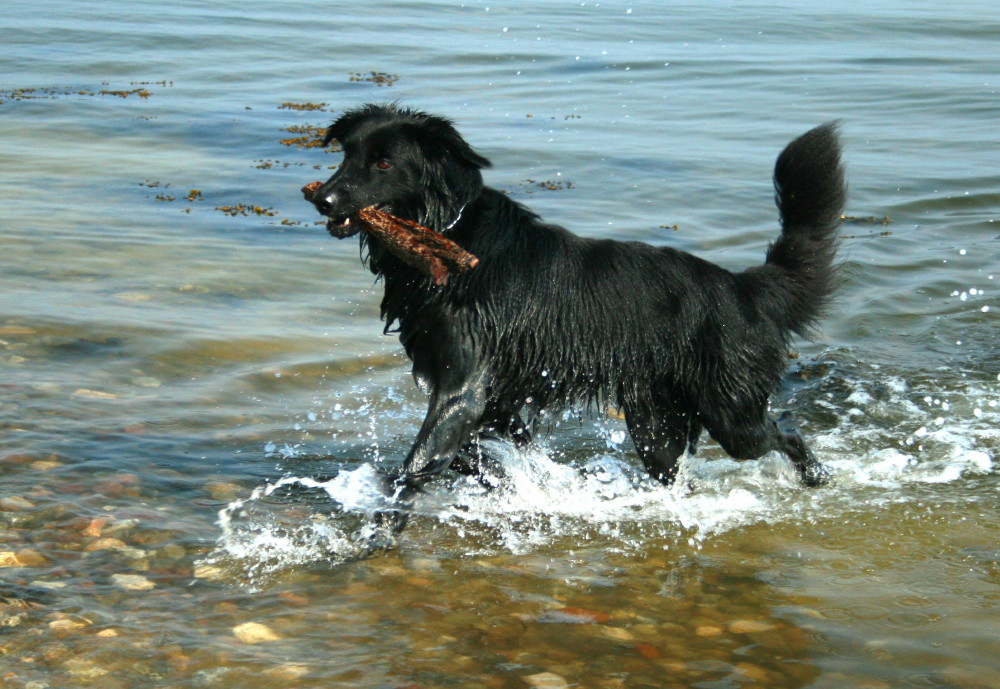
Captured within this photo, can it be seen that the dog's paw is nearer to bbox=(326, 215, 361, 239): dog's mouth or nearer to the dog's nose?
bbox=(326, 215, 361, 239): dog's mouth

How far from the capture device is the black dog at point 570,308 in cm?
461

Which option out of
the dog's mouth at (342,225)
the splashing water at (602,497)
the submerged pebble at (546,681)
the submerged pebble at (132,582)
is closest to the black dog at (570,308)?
the dog's mouth at (342,225)

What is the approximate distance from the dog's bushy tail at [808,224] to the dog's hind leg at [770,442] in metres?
0.47

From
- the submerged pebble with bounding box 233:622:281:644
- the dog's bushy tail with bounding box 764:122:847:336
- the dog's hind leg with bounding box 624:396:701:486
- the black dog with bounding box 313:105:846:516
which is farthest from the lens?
the dog's hind leg with bounding box 624:396:701:486

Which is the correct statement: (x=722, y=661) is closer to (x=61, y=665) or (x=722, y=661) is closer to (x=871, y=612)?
(x=871, y=612)

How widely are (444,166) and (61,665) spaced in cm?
229

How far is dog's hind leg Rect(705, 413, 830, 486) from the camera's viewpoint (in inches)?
204

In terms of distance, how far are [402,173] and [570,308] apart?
3.04 ft

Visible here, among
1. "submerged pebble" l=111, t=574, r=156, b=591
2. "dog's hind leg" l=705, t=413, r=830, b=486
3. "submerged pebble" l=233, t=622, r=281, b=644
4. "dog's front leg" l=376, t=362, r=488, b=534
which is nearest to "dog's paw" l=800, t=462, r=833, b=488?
"dog's hind leg" l=705, t=413, r=830, b=486

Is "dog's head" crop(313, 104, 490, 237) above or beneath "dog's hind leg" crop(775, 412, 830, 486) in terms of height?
above

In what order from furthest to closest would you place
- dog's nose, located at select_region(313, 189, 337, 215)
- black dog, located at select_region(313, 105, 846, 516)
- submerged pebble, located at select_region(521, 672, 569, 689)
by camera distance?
black dog, located at select_region(313, 105, 846, 516) → dog's nose, located at select_region(313, 189, 337, 215) → submerged pebble, located at select_region(521, 672, 569, 689)

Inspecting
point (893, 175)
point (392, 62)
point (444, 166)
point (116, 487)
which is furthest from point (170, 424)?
point (392, 62)

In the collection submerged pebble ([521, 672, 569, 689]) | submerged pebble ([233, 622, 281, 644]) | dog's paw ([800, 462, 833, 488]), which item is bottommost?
submerged pebble ([521, 672, 569, 689])

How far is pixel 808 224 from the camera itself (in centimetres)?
527
